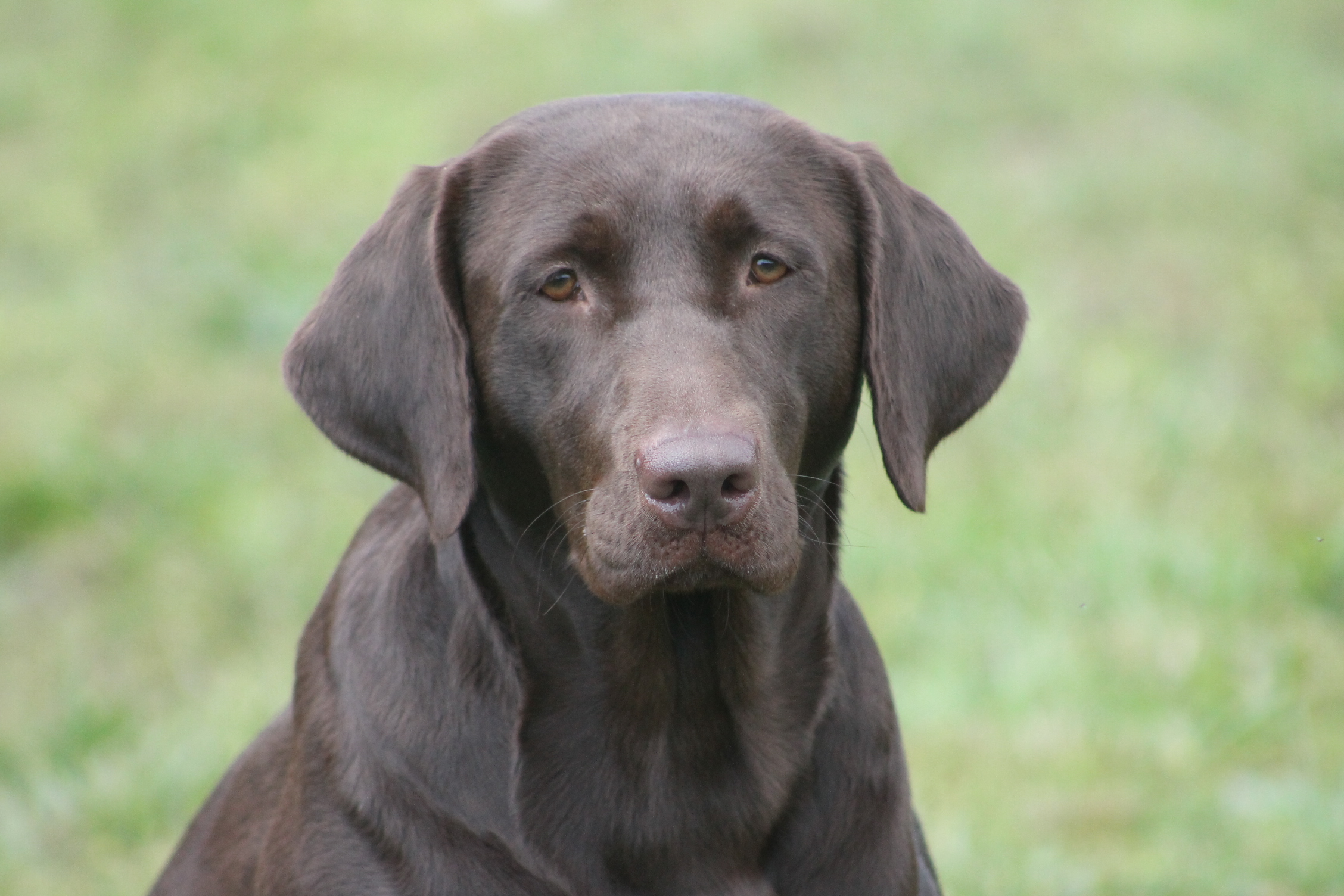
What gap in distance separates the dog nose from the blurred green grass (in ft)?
7.59

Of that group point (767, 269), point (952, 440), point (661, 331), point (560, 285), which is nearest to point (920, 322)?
point (767, 269)

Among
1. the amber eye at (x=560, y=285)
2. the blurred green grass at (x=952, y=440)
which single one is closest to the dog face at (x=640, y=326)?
the amber eye at (x=560, y=285)

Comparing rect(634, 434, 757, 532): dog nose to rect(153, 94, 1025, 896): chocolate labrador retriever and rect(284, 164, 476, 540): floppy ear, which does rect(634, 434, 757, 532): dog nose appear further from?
rect(284, 164, 476, 540): floppy ear

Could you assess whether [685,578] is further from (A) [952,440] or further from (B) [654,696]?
(A) [952,440]

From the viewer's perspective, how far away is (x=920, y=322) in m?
3.40

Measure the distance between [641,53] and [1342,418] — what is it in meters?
4.64

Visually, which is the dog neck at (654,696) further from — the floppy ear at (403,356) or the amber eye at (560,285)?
the amber eye at (560,285)

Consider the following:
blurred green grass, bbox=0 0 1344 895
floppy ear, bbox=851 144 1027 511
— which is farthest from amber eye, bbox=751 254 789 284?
blurred green grass, bbox=0 0 1344 895

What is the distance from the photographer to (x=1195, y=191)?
9.86 meters

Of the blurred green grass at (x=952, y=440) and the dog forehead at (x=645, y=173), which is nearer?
the dog forehead at (x=645, y=173)

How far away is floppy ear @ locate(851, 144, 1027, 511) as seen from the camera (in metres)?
3.35

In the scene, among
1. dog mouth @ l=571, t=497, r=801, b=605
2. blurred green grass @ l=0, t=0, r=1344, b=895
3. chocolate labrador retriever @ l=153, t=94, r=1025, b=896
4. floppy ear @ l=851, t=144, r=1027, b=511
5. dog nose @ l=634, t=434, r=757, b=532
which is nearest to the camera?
dog nose @ l=634, t=434, r=757, b=532

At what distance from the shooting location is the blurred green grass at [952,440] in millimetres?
5484

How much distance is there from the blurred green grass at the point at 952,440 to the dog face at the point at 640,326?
80.5 inches
